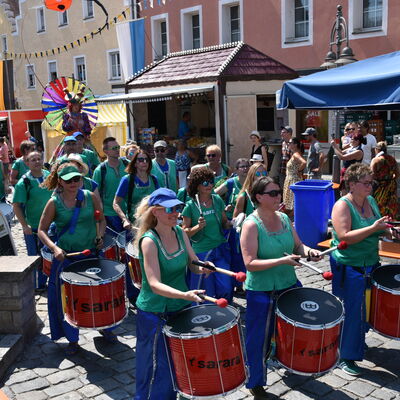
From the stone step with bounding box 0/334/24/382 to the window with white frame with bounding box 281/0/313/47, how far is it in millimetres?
14444

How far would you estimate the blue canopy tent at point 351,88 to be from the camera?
5668 mm

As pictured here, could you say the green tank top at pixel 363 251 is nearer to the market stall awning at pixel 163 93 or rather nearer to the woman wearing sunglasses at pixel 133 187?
the woman wearing sunglasses at pixel 133 187

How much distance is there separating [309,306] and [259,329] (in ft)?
1.59

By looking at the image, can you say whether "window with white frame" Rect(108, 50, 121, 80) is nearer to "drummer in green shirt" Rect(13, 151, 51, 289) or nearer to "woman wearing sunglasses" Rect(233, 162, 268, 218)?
"drummer in green shirt" Rect(13, 151, 51, 289)

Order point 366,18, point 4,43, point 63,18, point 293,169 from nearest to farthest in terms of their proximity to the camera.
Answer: point 293,169 < point 366,18 < point 63,18 < point 4,43

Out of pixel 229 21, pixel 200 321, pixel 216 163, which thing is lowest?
pixel 200 321

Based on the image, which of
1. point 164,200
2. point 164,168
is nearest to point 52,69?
point 164,168

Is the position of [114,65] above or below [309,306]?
above

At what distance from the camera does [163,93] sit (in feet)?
44.5

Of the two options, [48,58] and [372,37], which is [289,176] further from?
[48,58]

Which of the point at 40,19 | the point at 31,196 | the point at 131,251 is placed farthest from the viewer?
the point at 40,19

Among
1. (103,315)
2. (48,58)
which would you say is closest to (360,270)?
(103,315)

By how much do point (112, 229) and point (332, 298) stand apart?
345cm

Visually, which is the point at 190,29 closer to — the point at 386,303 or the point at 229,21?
the point at 229,21
